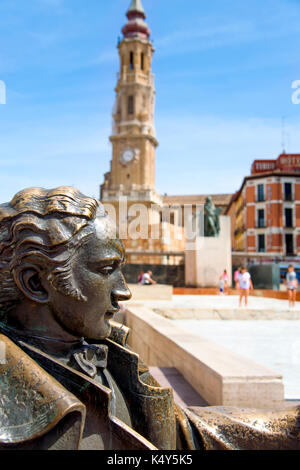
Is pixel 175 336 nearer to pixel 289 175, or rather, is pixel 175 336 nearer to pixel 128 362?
pixel 128 362

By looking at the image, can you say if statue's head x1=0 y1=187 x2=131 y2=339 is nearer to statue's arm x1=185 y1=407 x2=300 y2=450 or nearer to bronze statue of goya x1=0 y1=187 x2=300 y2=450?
bronze statue of goya x1=0 y1=187 x2=300 y2=450

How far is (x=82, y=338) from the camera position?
116 cm

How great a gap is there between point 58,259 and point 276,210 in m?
36.6

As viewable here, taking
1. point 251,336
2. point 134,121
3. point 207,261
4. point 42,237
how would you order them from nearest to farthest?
1. point 42,237
2. point 251,336
3. point 207,261
4. point 134,121

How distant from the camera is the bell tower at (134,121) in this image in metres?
47.0

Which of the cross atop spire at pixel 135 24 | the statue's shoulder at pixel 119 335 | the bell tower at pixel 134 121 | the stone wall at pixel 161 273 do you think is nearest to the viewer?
the statue's shoulder at pixel 119 335

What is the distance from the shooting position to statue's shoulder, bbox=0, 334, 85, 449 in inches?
34.0

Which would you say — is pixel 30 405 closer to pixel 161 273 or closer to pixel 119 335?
pixel 119 335

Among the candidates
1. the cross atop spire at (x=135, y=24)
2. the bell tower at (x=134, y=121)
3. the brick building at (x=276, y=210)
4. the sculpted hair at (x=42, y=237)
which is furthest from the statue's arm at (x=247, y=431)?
the cross atop spire at (x=135, y=24)

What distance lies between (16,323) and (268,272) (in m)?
20.2

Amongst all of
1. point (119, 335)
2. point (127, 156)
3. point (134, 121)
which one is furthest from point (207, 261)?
point (134, 121)

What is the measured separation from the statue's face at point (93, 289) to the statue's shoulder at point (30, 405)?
18 cm

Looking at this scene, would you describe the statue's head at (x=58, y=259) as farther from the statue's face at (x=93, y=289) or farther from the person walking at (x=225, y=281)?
the person walking at (x=225, y=281)

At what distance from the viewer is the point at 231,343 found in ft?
18.6
